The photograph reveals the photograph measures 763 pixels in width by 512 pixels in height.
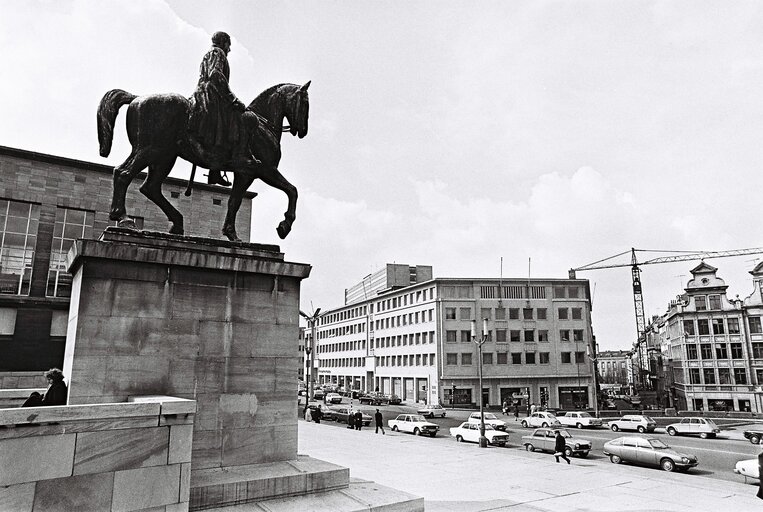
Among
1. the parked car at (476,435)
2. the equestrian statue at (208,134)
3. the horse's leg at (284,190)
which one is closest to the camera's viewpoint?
the equestrian statue at (208,134)

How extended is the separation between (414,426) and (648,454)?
636 inches

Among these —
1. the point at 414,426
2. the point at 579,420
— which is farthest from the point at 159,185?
the point at 579,420

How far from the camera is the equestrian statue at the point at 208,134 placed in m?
8.42

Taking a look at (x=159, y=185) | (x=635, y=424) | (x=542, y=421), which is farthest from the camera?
(x=542, y=421)

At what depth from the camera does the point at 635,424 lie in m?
37.2

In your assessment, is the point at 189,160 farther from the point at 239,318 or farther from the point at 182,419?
the point at 182,419

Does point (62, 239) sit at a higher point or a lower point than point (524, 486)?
higher

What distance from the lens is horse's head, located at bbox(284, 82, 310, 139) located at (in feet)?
31.8

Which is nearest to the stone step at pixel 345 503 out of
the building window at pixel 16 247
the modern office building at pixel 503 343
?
the building window at pixel 16 247

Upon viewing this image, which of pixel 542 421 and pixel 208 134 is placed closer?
pixel 208 134

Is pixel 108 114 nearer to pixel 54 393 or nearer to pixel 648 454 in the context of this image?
pixel 54 393

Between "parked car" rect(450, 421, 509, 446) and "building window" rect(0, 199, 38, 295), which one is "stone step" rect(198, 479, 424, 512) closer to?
"parked car" rect(450, 421, 509, 446)

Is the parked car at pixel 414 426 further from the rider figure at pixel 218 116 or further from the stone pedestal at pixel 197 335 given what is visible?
the rider figure at pixel 218 116

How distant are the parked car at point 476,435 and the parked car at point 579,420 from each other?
11.9 metres
